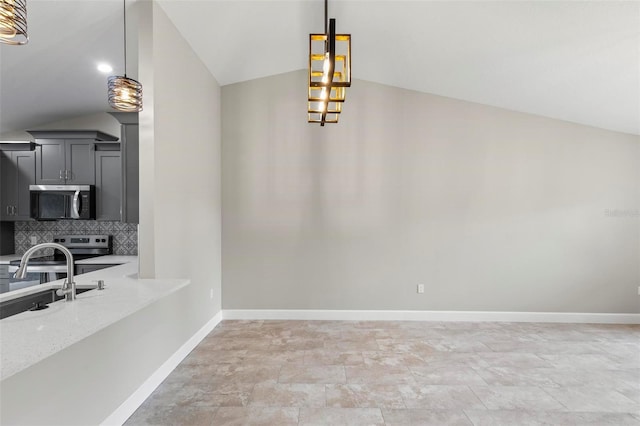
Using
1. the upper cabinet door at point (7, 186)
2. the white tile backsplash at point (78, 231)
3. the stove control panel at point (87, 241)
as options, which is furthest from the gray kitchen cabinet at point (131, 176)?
the upper cabinet door at point (7, 186)

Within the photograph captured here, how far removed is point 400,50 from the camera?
12.1ft

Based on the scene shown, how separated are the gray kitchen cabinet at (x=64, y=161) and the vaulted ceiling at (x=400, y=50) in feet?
1.56

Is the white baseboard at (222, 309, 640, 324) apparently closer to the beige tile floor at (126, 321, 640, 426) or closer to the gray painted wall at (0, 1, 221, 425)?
the beige tile floor at (126, 321, 640, 426)

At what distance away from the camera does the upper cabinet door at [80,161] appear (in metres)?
4.14

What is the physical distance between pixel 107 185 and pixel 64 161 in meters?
0.65

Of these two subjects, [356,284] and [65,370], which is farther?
[356,284]

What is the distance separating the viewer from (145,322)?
2.57 m

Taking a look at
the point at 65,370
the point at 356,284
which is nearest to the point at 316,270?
the point at 356,284

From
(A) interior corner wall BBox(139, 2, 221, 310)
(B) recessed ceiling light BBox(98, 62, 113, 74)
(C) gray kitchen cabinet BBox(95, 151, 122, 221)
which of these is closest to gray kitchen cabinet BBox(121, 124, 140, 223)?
(A) interior corner wall BBox(139, 2, 221, 310)

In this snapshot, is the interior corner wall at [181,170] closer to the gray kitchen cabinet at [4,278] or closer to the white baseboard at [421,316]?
the white baseboard at [421,316]

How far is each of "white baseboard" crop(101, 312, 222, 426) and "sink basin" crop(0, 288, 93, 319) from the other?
894 millimetres

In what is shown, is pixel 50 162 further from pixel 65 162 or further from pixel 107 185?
pixel 107 185

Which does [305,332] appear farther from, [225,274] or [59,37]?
[59,37]

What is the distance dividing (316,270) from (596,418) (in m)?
3.10
